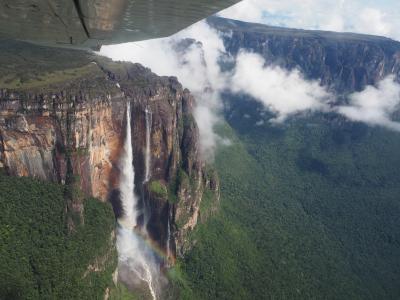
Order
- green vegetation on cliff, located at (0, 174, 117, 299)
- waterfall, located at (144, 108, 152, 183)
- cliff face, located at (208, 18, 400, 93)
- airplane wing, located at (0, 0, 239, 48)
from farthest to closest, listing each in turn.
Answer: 1. cliff face, located at (208, 18, 400, 93)
2. waterfall, located at (144, 108, 152, 183)
3. green vegetation on cliff, located at (0, 174, 117, 299)
4. airplane wing, located at (0, 0, 239, 48)

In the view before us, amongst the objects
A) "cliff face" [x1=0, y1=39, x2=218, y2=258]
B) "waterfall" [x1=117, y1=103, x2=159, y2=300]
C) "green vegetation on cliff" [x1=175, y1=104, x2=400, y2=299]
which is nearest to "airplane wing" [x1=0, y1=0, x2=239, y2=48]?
"cliff face" [x1=0, y1=39, x2=218, y2=258]

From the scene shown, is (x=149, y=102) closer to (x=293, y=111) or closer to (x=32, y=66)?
(x=32, y=66)

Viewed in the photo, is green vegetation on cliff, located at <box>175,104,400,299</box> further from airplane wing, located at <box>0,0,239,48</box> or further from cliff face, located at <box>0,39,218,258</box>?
airplane wing, located at <box>0,0,239,48</box>

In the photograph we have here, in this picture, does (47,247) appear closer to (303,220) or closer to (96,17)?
(96,17)

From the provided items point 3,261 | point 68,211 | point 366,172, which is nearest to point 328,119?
point 366,172

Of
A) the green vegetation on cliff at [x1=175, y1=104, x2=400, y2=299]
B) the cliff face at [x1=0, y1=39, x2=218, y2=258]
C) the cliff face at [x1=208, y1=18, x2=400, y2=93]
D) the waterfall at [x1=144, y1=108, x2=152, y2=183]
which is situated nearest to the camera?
the cliff face at [x1=0, y1=39, x2=218, y2=258]

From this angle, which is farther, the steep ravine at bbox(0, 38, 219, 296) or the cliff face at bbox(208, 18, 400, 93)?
the cliff face at bbox(208, 18, 400, 93)

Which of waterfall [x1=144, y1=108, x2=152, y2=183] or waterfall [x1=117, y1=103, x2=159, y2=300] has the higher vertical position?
waterfall [x1=144, y1=108, x2=152, y2=183]
